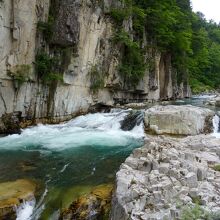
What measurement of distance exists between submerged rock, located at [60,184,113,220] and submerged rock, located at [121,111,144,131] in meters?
9.87

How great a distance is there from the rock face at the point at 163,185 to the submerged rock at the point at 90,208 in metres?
0.56

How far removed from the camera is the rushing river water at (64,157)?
8.12m

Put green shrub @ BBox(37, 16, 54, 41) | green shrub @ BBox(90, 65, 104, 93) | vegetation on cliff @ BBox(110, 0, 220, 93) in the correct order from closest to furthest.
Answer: green shrub @ BBox(37, 16, 54, 41) < green shrub @ BBox(90, 65, 104, 93) < vegetation on cliff @ BBox(110, 0, 220, 93)

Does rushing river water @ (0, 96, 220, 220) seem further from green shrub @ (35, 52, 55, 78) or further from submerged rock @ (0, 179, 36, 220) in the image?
green shrub @ (35, 52, 55, 78)

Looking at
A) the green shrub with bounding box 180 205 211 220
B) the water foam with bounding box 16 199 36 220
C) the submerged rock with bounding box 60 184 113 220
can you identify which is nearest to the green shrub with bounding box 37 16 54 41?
the water foam with bounding box 16 199 36 220

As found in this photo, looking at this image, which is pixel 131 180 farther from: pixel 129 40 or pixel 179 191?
pixel 129 40

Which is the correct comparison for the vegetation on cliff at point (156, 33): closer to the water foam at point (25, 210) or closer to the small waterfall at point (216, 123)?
the small waterfall at point (216, 123)

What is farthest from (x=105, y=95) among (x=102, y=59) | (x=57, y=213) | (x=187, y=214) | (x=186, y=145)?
(x=187, y=214)

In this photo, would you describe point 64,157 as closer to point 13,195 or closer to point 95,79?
point 13,195

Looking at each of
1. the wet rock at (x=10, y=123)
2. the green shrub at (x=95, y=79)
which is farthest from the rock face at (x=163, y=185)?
the green shrub at (x=95, y=79)

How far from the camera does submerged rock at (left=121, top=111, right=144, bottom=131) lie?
57.3ft

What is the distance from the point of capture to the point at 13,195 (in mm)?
7852

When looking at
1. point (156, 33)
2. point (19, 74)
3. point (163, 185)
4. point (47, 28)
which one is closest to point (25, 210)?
point (163, 185)

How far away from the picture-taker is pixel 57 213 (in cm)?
736
